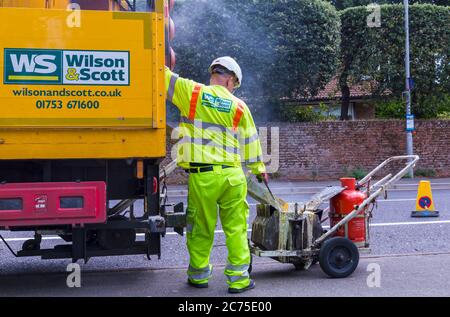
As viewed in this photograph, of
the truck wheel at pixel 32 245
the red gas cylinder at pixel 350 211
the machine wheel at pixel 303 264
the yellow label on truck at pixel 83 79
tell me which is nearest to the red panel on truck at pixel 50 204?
the yellow label on truck at pixel 83 79

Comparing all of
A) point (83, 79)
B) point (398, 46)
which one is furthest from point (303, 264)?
point (398, 46)

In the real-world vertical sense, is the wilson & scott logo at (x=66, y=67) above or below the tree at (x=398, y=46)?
below

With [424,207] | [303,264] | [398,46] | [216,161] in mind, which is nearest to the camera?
[216,161]

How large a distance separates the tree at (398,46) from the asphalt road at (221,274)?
13.9m

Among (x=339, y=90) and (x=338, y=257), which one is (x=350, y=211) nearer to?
(x=338, y=257)

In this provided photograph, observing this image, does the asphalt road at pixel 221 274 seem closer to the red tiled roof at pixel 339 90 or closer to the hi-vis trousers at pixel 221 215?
the hi-vis trousers at pixel 221 215

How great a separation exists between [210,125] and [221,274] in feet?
5.32

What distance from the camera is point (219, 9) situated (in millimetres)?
18188

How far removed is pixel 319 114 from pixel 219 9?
634cm

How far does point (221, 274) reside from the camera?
614 centimetres

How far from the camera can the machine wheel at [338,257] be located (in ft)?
19.0

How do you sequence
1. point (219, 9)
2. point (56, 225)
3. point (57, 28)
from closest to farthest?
point (57, 28) → point (56, 225) → point (219, 9)

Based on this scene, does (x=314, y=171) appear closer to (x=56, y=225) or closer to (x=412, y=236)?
(x=412, y=236)
